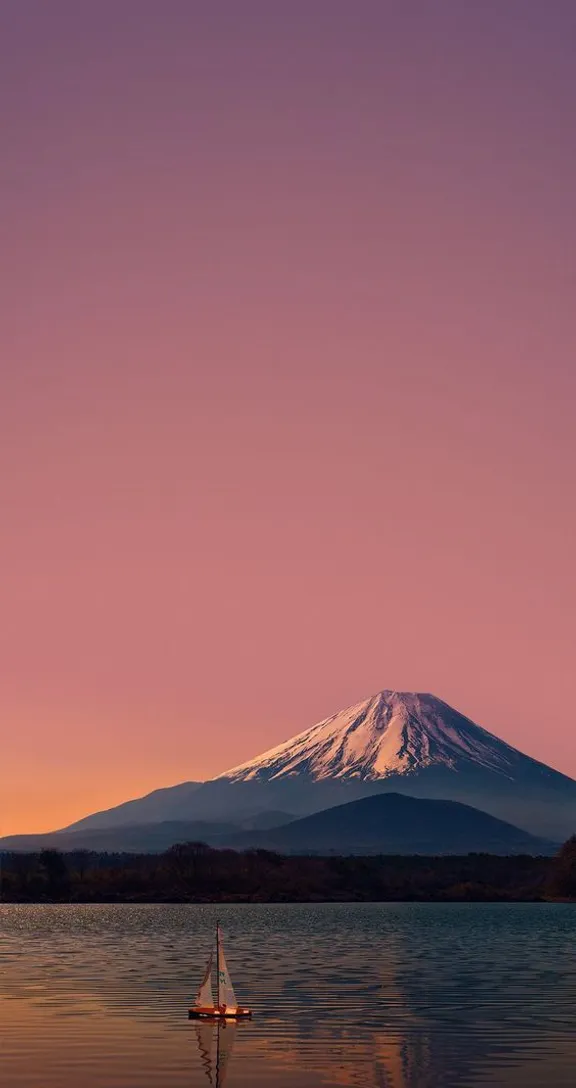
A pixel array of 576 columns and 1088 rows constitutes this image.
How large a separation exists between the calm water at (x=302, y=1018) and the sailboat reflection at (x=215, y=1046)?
143 millimetres

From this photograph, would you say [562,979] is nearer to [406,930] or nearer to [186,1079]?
[186,1079]

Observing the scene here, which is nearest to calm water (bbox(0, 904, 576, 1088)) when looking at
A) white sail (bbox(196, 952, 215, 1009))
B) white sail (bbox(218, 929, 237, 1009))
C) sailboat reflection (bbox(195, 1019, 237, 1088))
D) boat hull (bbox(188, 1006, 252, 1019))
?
sailboat reflection (bbox(195, 1019, 237, 1088))

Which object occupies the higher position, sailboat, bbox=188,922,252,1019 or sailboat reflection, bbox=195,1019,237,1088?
sailboat, bbox=188,922,252,1019

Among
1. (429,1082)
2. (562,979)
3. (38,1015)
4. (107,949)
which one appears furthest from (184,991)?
(107,949)

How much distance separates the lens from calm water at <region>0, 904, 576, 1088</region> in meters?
52.8

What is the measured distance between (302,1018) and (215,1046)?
9.60 metres

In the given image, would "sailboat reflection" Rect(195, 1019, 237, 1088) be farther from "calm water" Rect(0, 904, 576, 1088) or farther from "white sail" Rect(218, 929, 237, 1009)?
"white sail" Rect(218, 929, 237, 1009)

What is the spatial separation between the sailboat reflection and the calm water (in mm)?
143

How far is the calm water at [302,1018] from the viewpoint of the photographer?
5275cm

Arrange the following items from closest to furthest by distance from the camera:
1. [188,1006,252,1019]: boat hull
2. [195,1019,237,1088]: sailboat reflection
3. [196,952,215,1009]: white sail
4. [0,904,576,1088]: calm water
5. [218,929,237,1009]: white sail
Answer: [0,904,576,1088]: calm water < [195,1019,237,1088]: sailboat reflection < [188,1006,252,1019]: boat hull < [218,929,237,1009]: white sail < [196,952,215,1009]: white sail

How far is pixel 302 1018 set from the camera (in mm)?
69250

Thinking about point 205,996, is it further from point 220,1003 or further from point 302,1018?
point 302,1018

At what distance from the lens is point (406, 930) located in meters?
172

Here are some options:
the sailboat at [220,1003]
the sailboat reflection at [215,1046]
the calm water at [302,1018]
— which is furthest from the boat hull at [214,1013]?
the calm water at [302,1018]
